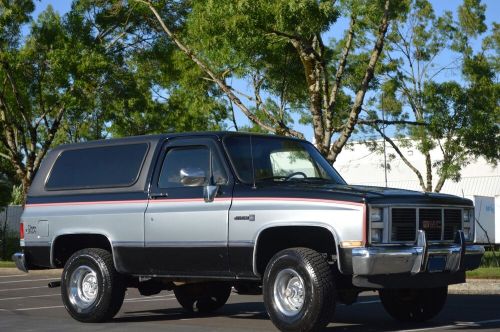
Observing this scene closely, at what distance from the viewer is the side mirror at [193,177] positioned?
33.3ft

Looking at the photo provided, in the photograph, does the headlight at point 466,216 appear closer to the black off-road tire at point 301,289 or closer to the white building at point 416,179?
the black off-road tire at point 301,289

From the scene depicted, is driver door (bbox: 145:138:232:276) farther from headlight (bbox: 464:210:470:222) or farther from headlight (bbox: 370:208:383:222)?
headlight (bbox: 464:210:470:222)

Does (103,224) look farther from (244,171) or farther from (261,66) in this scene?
(261,66)

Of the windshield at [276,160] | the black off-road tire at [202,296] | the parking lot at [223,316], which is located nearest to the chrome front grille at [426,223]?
the parking lot at [223,316]

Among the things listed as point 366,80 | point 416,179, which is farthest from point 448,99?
point 416,179

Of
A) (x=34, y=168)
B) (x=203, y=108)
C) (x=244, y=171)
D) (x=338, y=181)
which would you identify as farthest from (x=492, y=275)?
(x=34, y=168)

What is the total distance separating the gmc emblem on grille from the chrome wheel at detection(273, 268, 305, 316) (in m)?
1.43

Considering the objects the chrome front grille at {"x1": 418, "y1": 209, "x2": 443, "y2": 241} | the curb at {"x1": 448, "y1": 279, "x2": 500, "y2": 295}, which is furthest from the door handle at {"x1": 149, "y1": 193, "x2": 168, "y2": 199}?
the curb at {"x1": 448, "y1": 279, "x2": 500, "y2": 295}

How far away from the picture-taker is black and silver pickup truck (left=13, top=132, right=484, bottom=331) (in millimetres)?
8984

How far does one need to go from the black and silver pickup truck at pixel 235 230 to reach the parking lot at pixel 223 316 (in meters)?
0.37

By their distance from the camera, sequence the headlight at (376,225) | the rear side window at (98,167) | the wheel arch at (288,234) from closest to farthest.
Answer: the headlight at (376,225) → the wheel arch at (288,234) → the rear side window at (98,167)

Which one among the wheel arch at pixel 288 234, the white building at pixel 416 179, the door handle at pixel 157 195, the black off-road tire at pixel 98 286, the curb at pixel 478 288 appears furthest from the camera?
the white building at pixel 416 179

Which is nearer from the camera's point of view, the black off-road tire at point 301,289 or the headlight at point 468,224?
the black off-road tire at point 301,289

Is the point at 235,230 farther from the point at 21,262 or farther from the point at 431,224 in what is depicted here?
the point at 21,262
